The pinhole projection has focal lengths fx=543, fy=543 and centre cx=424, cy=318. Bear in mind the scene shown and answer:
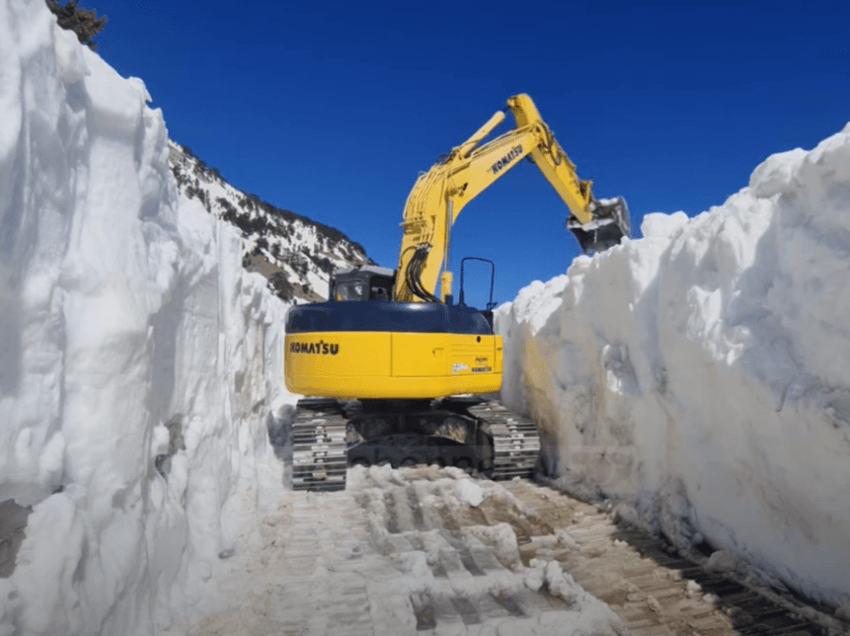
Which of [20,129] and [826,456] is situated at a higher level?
[20,129]

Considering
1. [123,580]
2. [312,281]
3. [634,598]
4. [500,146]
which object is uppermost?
[312,281]

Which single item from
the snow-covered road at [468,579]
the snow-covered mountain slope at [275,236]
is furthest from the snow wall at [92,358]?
the snow-covered mountain slope at [275,236]

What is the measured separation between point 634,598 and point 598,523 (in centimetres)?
134

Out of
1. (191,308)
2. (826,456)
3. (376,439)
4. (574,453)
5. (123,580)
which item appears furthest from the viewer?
(376,439)

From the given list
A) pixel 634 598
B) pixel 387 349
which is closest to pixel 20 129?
pixel 634 598

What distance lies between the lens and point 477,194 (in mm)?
8195

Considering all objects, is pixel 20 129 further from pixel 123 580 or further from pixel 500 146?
pixel 500 146

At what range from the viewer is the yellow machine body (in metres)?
6.30

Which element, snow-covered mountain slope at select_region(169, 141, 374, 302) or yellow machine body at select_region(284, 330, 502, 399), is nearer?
yellow machine body at select_region(284, 330, 502, 399)

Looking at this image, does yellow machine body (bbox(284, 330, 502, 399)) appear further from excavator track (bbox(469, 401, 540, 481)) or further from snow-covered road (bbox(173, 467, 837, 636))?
snow-covered road (bbox(173, 467, 837, 636))

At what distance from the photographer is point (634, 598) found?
11.1 feet

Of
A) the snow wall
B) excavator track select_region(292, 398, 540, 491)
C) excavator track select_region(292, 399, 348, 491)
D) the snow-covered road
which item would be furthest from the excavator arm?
the snow wall

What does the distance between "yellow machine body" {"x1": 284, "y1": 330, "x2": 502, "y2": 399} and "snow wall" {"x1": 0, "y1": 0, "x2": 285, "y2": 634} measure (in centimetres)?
223

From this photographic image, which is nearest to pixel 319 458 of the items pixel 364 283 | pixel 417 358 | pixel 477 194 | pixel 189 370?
pixel 417 358
